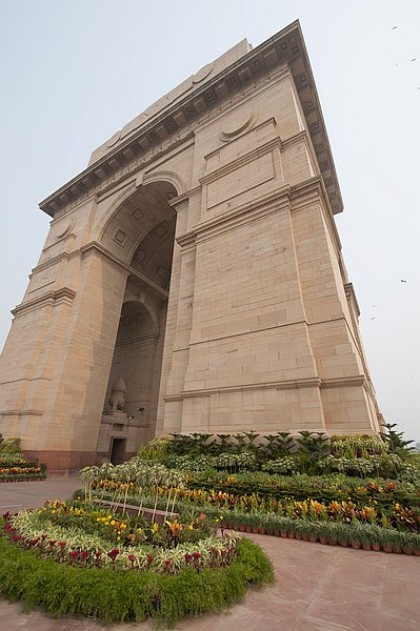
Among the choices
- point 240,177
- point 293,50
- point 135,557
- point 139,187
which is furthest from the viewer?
point 139,187

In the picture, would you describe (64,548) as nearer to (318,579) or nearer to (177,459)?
(318,579)

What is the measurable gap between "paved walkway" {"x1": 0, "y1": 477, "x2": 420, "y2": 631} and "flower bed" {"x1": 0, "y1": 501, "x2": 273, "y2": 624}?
0.11 metres

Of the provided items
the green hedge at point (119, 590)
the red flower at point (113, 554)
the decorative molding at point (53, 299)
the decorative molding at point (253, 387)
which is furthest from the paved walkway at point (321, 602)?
the decorative molding at point (53, 299)

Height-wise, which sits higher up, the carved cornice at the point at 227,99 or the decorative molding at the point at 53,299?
the carved cornice at the point at 227,99

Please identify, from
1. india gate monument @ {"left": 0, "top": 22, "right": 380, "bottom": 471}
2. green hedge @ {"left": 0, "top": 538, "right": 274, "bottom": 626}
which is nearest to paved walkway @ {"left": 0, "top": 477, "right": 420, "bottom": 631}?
green hedge @ {"left": 0, "top": 538, "right": 274, "bottom": 626}

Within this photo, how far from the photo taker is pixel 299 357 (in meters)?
9.50

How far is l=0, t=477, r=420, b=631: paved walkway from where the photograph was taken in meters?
2.61

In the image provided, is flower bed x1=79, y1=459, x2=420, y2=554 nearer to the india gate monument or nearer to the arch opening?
A: the india gate monument

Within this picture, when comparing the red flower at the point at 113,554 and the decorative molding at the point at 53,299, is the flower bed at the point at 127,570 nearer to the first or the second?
the red flower at the point at 113,554

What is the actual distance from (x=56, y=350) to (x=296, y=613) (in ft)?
59.2

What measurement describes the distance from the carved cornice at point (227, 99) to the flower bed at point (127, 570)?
21.4 metres

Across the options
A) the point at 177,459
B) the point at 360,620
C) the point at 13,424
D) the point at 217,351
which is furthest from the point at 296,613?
the point at 13,424

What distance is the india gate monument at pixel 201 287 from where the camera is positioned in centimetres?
994

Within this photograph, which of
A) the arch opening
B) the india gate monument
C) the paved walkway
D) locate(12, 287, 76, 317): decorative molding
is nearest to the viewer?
the paved walkway
